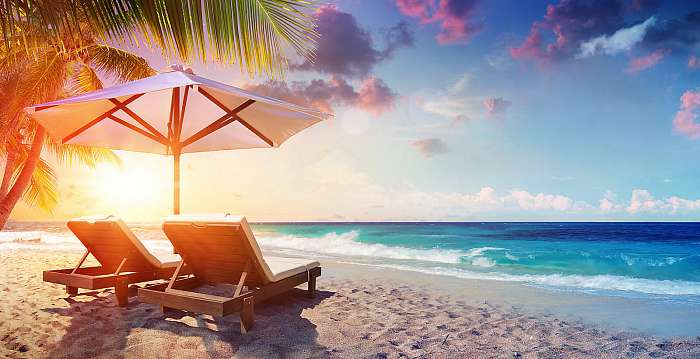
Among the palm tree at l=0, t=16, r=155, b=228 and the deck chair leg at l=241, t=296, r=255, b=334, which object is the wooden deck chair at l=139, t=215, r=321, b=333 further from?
the palm tree at l=0, t=16, r=155, b=228

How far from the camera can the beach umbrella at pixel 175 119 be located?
497cm

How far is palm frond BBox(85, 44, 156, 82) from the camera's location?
30.1 ft

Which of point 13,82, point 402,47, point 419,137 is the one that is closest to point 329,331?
point 13,82

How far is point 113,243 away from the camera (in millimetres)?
4309

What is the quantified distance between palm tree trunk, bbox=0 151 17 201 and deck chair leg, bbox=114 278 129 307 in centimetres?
731

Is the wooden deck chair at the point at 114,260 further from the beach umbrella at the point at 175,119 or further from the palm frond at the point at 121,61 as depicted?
the palm frond at the point at 121,61

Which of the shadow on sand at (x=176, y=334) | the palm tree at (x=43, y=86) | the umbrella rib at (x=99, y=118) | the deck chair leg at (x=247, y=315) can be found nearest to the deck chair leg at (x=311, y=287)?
the shadow on sand at (x=176, y=334)

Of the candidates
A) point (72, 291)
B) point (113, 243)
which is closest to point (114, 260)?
point (113, 243)

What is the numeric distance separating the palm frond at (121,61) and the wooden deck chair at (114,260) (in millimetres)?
5803

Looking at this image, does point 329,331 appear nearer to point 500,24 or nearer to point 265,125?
point 265,125

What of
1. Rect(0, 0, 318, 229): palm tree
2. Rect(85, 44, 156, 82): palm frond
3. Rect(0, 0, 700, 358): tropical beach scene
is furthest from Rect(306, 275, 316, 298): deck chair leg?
Rect(85, 44, 156, 82): palm frond

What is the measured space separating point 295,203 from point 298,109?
21840mm

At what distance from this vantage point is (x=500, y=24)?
17828 millimetres

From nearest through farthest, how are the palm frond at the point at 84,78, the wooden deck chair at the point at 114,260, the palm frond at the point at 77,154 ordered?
the wooden deck chair at the point at 114,260
the palm frond at the point at 84,78
the palm frond at the point at 77,154
